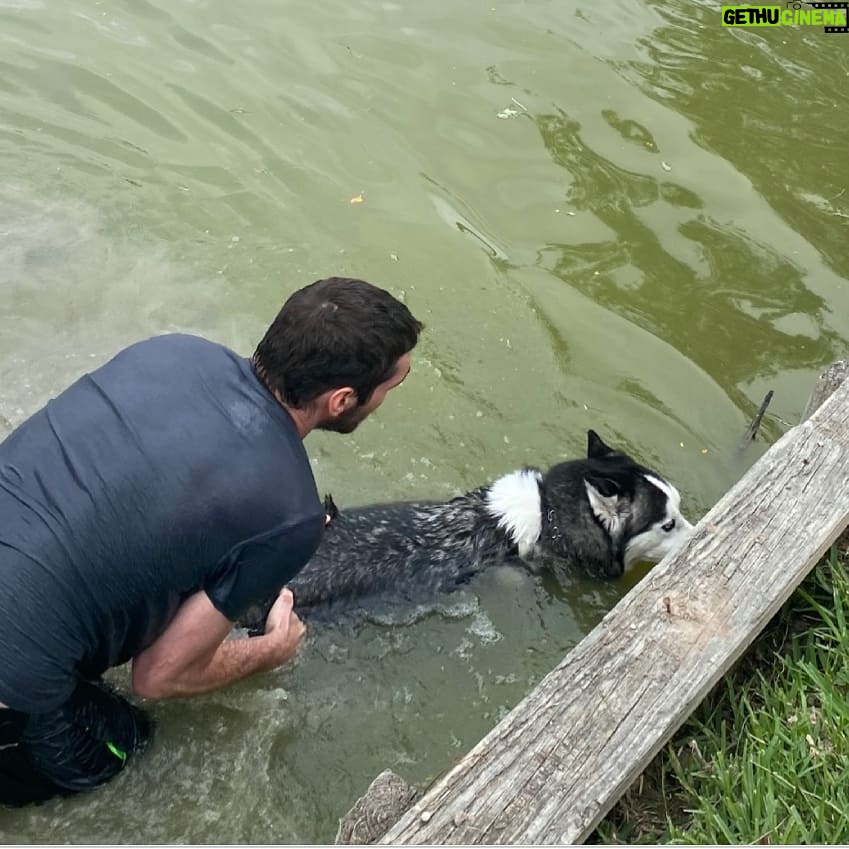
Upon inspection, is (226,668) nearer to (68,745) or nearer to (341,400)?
(68,745)

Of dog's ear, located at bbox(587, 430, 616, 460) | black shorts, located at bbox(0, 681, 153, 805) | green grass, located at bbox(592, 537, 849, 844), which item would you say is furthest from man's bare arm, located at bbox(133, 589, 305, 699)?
dog's ear, located at bbox(587, 430, 616, 460)

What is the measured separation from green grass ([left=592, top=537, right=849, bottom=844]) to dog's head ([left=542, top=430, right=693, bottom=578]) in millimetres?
1256

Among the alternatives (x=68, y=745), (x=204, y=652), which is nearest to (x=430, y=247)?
(x=204, y=652)

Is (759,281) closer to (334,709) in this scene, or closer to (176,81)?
(334,709)

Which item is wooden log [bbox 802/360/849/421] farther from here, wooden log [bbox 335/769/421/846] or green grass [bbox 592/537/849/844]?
wooden log [bbox 335/769/421/846]

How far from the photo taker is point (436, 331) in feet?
22.7

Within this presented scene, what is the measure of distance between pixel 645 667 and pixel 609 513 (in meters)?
2.16

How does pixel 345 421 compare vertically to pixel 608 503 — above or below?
above

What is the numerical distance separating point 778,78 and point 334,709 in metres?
8.21

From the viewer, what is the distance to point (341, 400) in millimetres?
3729

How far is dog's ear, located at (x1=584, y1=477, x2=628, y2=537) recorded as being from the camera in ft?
17.3

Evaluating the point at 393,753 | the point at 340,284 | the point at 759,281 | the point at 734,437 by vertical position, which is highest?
the point at 340,284

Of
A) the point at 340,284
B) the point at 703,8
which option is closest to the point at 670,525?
the point at 340,284

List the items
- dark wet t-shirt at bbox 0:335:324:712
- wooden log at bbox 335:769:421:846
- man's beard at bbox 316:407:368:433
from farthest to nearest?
1. man's beard at bbox 316:407:368:433
2. dark wet t-shirt at bbox 0:335:324:712
3. wooden log at bbox 335:769:421:846
